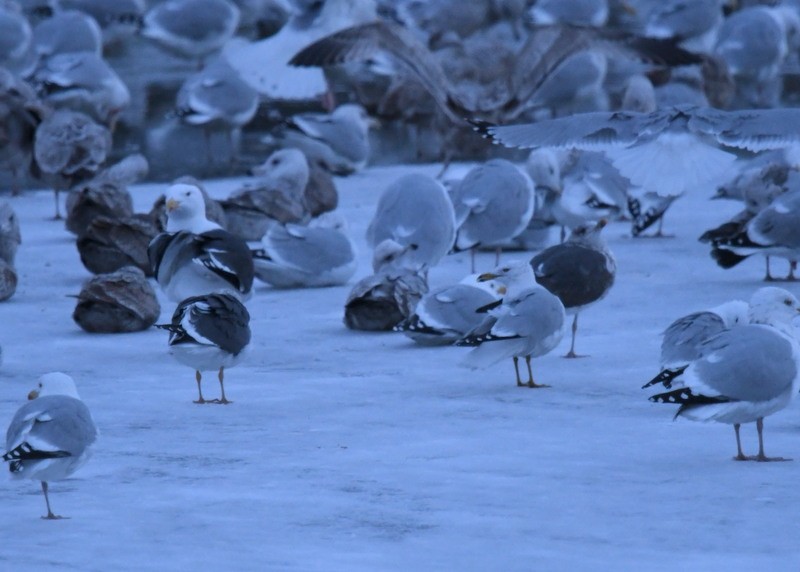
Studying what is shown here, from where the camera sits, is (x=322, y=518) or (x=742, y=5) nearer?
(x=322, y=518)

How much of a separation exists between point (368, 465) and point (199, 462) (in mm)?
570

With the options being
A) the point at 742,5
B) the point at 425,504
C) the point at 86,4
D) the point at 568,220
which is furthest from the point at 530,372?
the point at 742,5

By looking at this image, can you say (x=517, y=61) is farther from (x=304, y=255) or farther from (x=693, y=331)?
(x=693, y=331)

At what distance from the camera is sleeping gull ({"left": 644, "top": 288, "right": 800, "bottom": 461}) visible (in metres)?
5.39

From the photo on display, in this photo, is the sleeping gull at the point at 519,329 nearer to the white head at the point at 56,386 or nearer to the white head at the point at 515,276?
the white head at the point at 515,276

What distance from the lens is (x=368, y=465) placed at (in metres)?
5.58

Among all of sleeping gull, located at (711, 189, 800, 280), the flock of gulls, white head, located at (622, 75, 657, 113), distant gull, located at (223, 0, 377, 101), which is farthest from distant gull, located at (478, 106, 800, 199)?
distant gull, located at (223, 0, 377, 101)

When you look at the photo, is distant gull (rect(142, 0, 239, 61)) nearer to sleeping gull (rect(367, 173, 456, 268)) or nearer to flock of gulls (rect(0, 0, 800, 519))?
flock of gulls (rect(0, 0, 800, 519))

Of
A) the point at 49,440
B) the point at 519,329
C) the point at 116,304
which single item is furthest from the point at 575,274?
the point at 49,440

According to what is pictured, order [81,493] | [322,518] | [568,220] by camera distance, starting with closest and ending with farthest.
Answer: [322,518], [81,493], [568,220]

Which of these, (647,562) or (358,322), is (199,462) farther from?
(358,322)

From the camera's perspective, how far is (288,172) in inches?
440

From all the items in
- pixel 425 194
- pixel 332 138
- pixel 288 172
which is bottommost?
pixel 425 194

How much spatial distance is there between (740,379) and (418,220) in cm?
378
